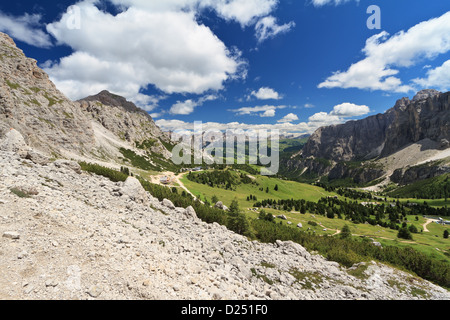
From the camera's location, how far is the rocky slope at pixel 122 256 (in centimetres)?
1222

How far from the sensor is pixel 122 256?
15227mm

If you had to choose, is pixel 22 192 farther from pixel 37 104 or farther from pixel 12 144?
pixel 37 104

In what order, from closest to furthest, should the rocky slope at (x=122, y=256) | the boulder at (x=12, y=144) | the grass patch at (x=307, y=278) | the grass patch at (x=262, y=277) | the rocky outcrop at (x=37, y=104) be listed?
the rocky slope at (x=122, y=256)
the grass patch at (x=262, y=277)
the grass patch at (x=307, y=278)
the boulder at (x=12, y=144)
the rocky outcrop at (x=37, y=104)

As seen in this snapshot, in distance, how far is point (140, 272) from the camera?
14.1m

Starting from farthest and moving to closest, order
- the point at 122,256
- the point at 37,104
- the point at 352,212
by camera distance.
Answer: the point at 37,104 → the point at 352,212 → the point at 122,256

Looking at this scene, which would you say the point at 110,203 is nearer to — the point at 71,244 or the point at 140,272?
the point at 71,244

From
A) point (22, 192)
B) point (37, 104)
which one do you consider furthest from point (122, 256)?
point (37, 104)

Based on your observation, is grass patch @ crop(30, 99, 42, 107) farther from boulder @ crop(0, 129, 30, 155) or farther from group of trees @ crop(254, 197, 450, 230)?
group of trees @ crop(254, 197, 450, 230)

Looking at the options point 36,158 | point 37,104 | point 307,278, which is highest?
point 37,104

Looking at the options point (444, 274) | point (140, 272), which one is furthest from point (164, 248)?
point (444, 274)

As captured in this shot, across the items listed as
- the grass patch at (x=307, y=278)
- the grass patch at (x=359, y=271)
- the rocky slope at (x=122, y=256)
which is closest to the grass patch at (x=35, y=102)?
the rocky slope at (x=122, y=256)

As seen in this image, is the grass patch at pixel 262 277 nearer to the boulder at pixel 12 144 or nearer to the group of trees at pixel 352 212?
the boulder at pixel 12 144

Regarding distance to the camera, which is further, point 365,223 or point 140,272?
point 365,223

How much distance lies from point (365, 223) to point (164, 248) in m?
156
